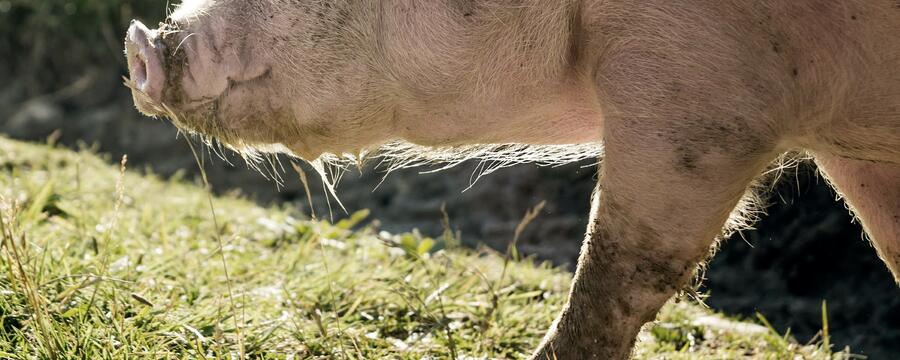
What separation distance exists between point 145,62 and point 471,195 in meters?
3.61

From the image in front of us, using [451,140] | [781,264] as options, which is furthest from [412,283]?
[781,264]

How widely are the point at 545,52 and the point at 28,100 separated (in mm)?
7038

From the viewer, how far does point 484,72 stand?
2.83 metres

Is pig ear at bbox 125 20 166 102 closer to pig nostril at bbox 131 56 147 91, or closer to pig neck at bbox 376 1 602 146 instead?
pig nostril at bbox 131 56 147 91

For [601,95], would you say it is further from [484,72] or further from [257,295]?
[257,295]

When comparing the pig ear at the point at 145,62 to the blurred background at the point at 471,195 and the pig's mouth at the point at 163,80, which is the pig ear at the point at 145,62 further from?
the blurred background at the point at 471,195

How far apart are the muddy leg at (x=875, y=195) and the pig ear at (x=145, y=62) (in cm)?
190

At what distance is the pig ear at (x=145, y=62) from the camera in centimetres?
292

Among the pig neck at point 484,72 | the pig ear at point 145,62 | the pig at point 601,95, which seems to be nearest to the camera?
the pig at point 601,95

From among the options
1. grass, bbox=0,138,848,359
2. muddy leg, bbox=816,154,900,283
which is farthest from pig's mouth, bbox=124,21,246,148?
muddy leg, bbox=816,154,900,283

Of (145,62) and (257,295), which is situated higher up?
(145,62)

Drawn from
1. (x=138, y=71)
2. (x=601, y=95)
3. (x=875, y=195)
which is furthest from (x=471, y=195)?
(x=601, y=95)

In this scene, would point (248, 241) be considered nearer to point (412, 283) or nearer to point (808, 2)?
point (412, 283)

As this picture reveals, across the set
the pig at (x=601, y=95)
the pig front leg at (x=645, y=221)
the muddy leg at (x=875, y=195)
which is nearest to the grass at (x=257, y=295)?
the pig front leg at (x=645, y=221)
